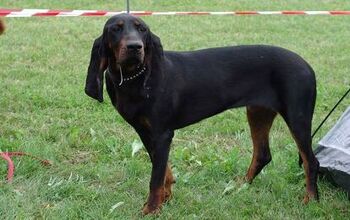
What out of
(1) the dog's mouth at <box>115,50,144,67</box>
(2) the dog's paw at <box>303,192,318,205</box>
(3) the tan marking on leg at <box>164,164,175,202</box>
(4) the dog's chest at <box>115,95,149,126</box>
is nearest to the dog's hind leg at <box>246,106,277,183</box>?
(2) the dog's paw at <box>303,192,318,205</box>

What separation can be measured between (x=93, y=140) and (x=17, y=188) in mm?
1127

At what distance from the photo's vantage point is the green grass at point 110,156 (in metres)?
4.04

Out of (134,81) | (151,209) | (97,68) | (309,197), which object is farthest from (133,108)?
(309,197)

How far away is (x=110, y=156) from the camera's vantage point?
495cm

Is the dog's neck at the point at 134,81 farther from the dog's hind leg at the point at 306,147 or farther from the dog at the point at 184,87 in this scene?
the dog's hind leg at the point at 306,147

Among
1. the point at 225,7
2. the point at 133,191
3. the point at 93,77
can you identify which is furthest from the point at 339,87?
the point at 225,7

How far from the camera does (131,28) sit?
3.54 meters

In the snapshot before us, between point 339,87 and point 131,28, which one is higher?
point 131,28

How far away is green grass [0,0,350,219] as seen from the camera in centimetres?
404

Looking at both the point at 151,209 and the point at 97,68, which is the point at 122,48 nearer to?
the point at 97,68

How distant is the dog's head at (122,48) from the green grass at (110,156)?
909 mm

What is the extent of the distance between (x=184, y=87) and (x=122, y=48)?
64 centimetres

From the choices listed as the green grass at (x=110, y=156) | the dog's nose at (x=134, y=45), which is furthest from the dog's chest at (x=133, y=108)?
the green grass at (x=110, y=156)

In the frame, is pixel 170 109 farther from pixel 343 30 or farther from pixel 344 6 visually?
pixel 344 6
